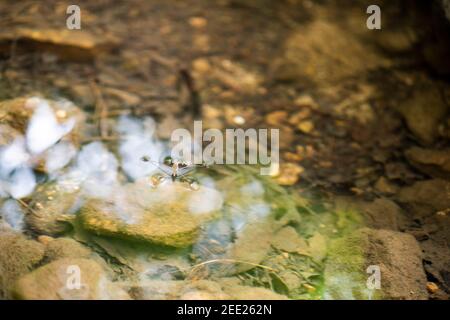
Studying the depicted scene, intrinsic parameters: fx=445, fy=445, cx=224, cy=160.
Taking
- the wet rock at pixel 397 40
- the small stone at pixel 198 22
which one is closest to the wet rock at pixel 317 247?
the wet rock at pixel 397 40

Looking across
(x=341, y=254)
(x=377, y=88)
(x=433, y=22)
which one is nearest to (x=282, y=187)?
(x=341, y=254)

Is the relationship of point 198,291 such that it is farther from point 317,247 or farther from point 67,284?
point 317,247

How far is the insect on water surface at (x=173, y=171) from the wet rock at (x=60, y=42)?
100 cm

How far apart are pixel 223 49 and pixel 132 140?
109cm

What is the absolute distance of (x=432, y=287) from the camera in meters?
1.97

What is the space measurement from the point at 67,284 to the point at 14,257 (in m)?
0.31

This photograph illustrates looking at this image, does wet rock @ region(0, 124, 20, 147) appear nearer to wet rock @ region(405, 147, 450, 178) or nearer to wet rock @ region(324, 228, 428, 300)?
wet rock @ region(324, 228, 428, 300)

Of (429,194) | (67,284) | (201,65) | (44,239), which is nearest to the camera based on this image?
(67,284)

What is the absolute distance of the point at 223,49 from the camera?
3.18 meters

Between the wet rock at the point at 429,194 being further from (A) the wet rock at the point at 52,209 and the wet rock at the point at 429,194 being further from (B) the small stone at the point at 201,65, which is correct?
(A) the wet rock at the point at 52,209

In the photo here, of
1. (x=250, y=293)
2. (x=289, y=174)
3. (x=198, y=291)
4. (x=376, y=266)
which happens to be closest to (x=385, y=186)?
(x=289, y=174)

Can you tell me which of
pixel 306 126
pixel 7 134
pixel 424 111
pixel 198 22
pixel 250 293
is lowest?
pixel 250 293

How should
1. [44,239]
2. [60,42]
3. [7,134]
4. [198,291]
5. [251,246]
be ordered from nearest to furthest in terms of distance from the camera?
[198,291], [44,239], [251,246], [7,134], [60,42]
